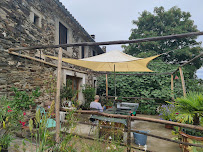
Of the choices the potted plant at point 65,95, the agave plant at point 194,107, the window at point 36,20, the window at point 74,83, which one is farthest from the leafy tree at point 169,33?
the agave plant at point 194,107

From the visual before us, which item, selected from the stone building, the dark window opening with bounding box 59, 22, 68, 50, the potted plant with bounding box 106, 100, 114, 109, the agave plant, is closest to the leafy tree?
the potted plant with bounding box 106, 100, 114, 109

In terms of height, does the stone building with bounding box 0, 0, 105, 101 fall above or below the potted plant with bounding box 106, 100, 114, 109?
above

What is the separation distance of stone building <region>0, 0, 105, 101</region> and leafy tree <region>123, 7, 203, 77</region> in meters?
6.66

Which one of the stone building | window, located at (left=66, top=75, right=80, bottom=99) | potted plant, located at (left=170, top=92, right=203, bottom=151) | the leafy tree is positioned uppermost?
the leafy tree

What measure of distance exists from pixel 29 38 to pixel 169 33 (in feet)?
33.4

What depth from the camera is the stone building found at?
2.82 meters

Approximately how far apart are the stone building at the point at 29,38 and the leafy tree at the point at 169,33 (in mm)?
A: 6655

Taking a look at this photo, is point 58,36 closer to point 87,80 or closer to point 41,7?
point 41,7

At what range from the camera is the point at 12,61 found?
2947mm

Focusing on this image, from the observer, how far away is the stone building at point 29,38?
9.24 feet

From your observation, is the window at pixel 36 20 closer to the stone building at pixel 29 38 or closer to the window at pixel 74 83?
the stone building at pixel 29 38

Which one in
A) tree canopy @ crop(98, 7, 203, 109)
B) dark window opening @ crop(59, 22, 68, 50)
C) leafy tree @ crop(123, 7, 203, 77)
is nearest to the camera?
dark window opening @ crop(59, 22, 68, 50)

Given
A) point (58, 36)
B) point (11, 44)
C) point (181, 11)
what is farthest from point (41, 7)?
point (181, 11)

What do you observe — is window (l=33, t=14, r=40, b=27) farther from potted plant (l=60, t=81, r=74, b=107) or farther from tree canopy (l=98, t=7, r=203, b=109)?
tree canopy (l=98, t=7, r=203, b=109)
